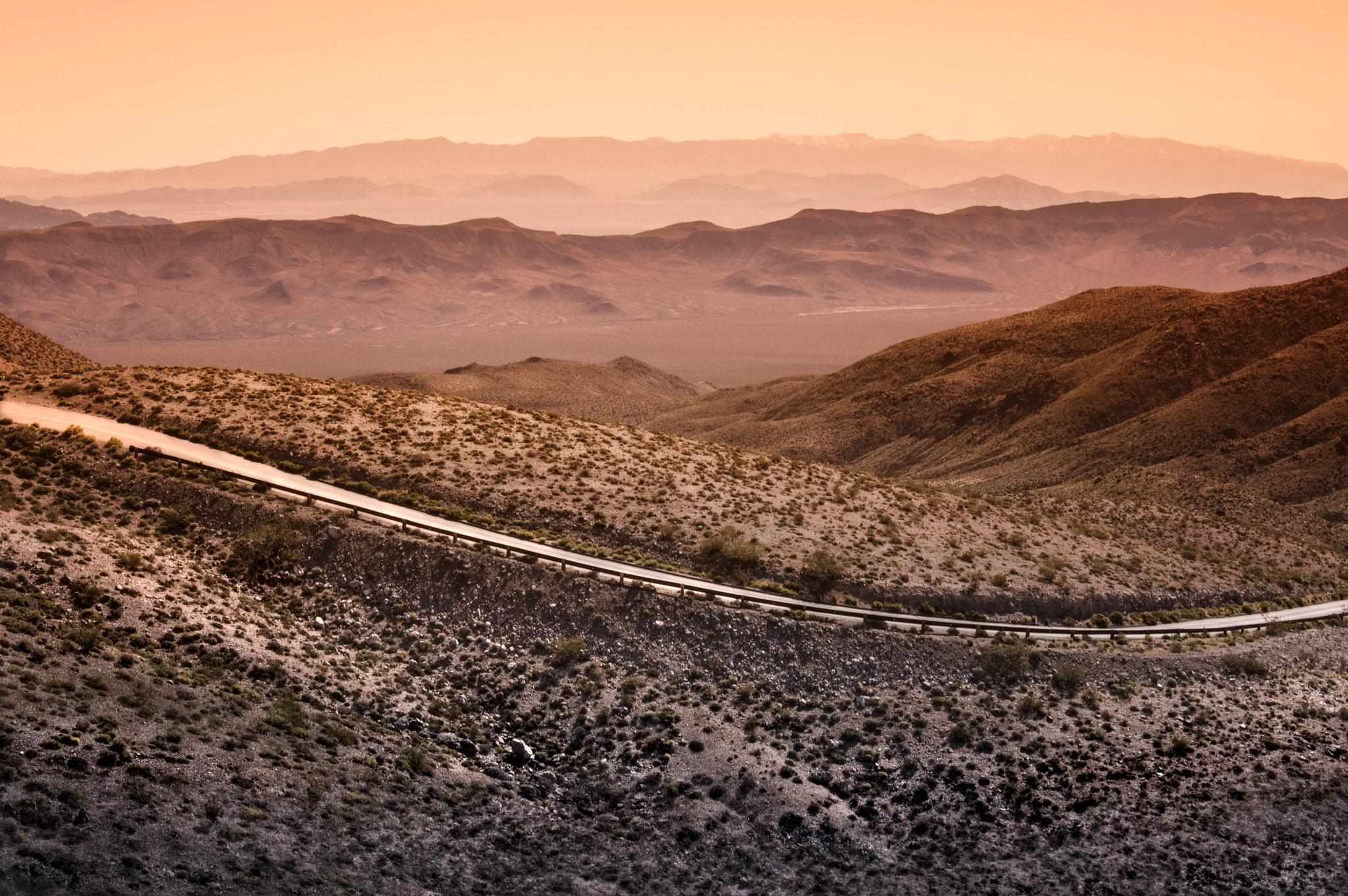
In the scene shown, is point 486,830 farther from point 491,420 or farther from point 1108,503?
point 1108,503

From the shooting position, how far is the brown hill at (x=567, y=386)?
392 feet

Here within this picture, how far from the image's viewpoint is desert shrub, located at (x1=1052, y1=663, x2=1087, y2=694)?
30.0 m

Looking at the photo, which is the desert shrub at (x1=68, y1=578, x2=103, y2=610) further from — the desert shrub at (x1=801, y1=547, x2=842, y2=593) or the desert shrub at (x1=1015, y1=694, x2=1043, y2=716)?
the desert shrub at (x1=1015, y1=694, x2=1043, y2=716)

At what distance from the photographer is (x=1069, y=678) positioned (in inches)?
1185

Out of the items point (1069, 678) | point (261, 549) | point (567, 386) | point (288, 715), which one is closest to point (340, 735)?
point (288, 715)

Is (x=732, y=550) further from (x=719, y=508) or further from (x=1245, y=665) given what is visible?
(x=1245, y=665)

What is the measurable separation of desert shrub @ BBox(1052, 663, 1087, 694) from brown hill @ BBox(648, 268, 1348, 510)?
→ 37808 mm

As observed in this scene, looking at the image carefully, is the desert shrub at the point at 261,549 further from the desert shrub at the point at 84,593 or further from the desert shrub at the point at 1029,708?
the desert shrub at the point at 1029,708

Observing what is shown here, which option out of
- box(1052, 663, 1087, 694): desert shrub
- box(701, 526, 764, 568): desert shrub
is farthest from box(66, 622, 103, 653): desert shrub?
box(1052, 663, 1087, 694): desert shrub

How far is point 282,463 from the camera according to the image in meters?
37.2

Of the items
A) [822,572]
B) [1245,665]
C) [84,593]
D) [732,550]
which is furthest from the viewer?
[732,550]

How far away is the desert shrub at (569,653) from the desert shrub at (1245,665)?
2228 centimetres

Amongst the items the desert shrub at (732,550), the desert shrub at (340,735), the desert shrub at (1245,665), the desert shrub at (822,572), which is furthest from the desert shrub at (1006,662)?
the desert shrub at (340,735)

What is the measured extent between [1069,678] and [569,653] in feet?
52.1
